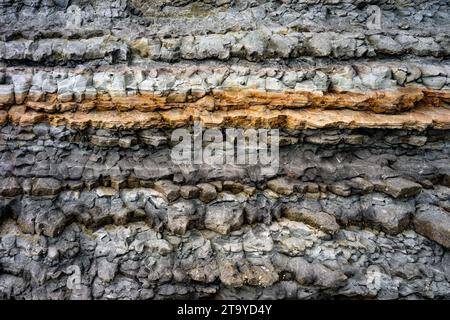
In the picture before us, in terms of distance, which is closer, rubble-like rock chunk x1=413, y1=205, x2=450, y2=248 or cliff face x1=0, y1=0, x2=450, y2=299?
cliff face x1=0, y1=0, x2=450, y2=299

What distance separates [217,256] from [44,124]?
3.21 metres

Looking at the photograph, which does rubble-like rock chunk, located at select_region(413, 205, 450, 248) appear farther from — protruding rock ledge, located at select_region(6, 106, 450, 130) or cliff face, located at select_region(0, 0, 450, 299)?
protruding rock ledge, located at select_region(6, 106, 450, 130)

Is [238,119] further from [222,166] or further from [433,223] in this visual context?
[433,223]

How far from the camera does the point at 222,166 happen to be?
4.78m

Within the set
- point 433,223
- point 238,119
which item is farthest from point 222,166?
point 433,223

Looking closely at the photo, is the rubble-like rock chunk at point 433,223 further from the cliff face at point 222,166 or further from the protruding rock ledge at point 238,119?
the protruding rock ledge at point 238,119

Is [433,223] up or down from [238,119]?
down

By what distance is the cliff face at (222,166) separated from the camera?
417 centimetres

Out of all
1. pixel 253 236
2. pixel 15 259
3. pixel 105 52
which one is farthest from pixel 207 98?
pixel 15 259

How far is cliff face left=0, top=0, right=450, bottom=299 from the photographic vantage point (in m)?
4.17

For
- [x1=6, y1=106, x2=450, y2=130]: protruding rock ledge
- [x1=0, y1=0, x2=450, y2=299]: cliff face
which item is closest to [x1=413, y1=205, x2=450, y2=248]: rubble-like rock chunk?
[x1=0, y1=0, x2=450, y2=299]: cliff face

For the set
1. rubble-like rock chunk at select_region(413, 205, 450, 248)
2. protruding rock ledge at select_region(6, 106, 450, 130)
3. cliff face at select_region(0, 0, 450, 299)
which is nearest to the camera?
cliff face at select_region(0, 0, 450, 299)

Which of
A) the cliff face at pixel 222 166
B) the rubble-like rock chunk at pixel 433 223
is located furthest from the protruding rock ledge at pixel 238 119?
the rubble-like rock chunk at pixel 433 223

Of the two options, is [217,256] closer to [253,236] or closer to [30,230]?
[253,236]
